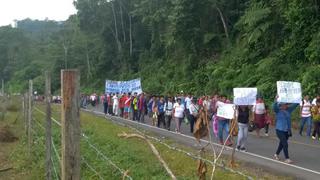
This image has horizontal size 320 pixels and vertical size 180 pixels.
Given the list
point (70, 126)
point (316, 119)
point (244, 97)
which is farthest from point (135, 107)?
point (70, 126)

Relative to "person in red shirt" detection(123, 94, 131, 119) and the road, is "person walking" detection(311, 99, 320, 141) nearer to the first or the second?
the road

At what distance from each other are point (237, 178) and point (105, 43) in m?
64.5

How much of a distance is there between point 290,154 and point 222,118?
9.14 ft

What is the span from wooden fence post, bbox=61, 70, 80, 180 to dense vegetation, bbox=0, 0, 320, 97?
20929 mm

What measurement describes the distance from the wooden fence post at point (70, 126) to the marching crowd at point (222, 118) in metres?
1.16

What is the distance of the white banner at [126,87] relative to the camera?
118 feet

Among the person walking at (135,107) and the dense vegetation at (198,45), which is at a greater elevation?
the dense vegetation at (198,45)

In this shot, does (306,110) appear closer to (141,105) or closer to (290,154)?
(290,154)

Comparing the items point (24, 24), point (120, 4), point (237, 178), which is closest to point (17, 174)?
point (237, 178)

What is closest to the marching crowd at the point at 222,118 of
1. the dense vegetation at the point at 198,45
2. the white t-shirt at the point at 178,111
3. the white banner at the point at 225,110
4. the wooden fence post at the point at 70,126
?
the white t-shirt at the point at 178,111

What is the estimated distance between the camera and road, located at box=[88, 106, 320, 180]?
42.5 feet

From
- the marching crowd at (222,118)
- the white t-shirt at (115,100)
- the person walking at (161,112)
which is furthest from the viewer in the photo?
the white t-shirt at (115,100)

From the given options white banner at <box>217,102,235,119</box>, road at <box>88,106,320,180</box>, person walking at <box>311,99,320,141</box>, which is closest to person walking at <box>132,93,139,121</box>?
road at <box>88,106,320,180</box>

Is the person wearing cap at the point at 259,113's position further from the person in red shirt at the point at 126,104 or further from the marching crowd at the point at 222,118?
the person in red shirt at the point at 126,104
